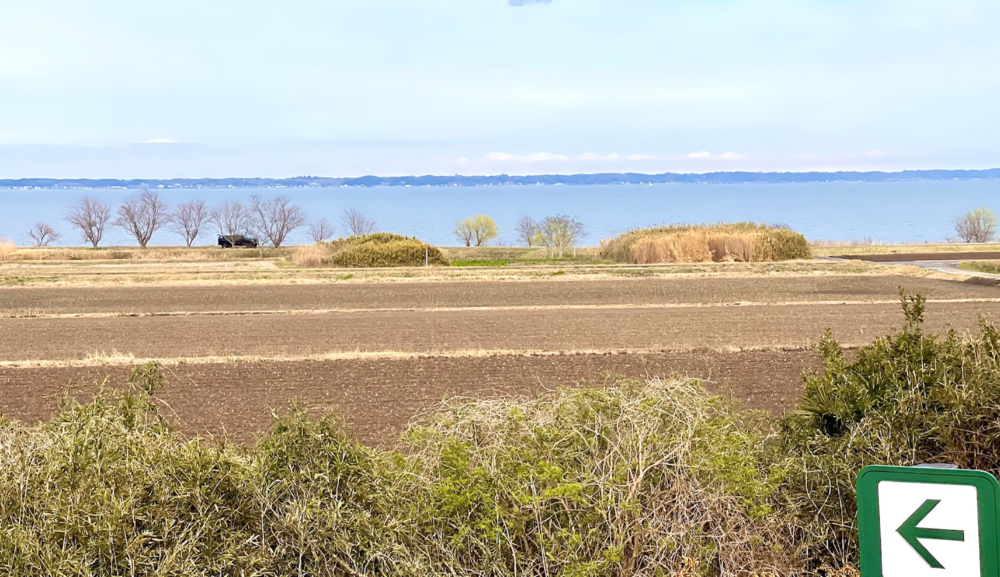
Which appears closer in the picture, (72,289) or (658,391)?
(658,391)

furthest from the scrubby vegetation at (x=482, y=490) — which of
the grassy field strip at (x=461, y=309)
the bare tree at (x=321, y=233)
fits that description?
the bare tree at (x=321, y=233)

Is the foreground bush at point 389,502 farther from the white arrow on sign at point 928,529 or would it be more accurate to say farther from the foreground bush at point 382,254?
the foreground bush at point 382,254

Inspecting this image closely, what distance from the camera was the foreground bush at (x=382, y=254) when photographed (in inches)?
1630

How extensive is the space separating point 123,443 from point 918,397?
5779 mm

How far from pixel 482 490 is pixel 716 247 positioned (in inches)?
1463

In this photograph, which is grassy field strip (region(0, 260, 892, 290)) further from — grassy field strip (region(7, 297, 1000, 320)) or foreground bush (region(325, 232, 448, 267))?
grassy field strip (region(7, 297, 1000, 320))

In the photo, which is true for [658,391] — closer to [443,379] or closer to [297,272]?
[443,379]

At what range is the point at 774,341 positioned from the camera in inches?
734

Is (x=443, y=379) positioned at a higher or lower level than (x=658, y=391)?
lower

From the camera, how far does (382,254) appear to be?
4159cm

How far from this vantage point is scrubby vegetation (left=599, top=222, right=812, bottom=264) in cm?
4084

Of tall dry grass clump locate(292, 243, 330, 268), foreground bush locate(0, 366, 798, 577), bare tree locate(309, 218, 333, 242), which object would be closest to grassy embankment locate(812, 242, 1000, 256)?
tall dry grass clump locate(292, 243, 330, 268)

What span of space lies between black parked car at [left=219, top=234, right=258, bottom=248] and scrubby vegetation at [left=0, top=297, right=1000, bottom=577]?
53.0 metres

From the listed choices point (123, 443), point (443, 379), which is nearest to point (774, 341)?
point (443, 379)
